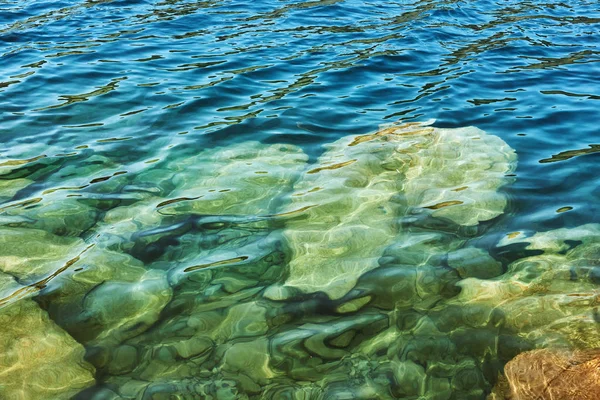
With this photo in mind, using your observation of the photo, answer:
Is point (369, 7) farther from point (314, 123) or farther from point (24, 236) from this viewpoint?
point (24, 236)

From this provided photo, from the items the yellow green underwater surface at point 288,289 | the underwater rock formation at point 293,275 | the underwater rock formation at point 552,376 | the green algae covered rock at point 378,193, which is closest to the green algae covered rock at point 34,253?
the yellow green underwater surface at point 288,289

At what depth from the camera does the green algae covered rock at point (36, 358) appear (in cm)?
301

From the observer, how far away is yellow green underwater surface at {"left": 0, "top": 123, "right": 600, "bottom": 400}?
10.4 ft

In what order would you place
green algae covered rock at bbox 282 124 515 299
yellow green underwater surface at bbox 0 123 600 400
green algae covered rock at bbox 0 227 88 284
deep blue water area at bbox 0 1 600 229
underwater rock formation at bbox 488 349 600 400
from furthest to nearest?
deep blue water area at bbox 0 1 600 229
green algae covered rock at bbox 282 124 515 299
green algae covered rock at bbox 0 227 88 284
yellow green underwater surface at bbox 0 123 600 400
underwater rock formation at bbox 488 349 600 400

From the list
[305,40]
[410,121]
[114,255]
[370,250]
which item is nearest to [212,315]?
[114,255]

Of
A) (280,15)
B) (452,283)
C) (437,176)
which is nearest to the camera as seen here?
(452,283)

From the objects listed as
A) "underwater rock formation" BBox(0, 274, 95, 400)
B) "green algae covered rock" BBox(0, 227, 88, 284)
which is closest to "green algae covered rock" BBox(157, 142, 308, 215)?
"green algae covered rock" BBox(0, 227, 88, 284)

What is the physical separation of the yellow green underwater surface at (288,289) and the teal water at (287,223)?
16 millimetres

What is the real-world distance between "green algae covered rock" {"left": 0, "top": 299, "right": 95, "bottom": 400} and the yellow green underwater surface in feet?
0.03

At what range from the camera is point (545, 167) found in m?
5.91

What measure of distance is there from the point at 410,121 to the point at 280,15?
649 centimetres

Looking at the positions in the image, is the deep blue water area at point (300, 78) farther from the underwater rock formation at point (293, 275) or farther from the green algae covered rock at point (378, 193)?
the underwater rock formation at point (293, 275)

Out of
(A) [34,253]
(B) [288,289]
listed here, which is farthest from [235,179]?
(A) [34,253]

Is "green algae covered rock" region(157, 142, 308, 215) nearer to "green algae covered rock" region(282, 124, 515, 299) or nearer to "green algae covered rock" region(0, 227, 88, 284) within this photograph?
"green algae covered rock" region(282, 124, 515, 299)
